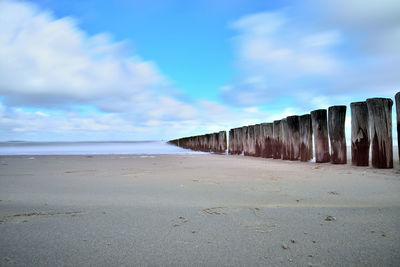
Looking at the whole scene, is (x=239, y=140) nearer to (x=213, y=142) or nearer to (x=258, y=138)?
(x=258, y=138)

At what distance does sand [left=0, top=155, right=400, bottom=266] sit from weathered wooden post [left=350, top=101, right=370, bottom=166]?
1.52 m

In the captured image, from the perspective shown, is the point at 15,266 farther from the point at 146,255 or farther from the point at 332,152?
the point at 332,152

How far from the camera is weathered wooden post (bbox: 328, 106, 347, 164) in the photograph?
4.28 metres

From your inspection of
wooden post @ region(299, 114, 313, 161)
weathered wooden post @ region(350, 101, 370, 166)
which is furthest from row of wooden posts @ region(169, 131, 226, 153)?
weathered wooden post @ region(350, 101, 370, 166)

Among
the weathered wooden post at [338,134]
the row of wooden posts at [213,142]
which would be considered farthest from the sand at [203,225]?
the row of wooden posts at [213,142]

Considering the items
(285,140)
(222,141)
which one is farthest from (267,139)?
(222,141)

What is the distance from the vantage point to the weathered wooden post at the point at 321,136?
462 centimetres

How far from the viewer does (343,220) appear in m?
1.47

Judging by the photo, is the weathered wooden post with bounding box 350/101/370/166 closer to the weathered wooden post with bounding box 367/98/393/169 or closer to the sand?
the weathered wooden post with bounding box 367/98/393/169

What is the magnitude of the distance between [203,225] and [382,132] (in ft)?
11.1

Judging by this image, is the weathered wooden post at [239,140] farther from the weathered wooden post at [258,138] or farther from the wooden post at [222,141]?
the wooden post at [222,141]

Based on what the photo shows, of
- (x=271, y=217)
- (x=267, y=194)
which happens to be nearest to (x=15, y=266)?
(x=271, y=217)

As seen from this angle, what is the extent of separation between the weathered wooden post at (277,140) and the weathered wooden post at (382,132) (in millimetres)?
2437

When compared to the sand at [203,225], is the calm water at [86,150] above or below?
above
